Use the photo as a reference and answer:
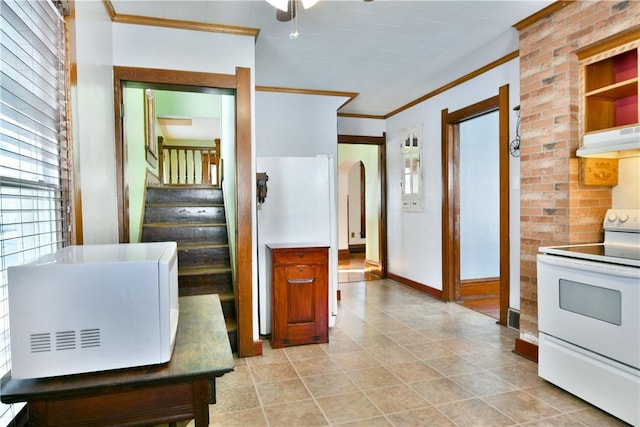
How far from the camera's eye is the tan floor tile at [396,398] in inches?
91.1

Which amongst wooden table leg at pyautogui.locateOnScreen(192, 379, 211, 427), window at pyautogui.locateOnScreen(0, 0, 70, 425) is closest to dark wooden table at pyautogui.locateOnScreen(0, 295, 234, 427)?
wooden table leg at pyautogui.locateOnScreen(192, 379, 211, 427)

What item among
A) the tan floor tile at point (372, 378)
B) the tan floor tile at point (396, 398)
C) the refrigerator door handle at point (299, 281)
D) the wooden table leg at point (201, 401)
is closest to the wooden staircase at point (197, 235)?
the refrigerator door handle at point (299, 281)

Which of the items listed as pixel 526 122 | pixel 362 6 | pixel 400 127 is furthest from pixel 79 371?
pixel 400 127

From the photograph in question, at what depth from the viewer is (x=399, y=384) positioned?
2607mm

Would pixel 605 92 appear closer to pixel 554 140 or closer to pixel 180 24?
pixel 554 140

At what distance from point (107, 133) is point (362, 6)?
79.5 inches

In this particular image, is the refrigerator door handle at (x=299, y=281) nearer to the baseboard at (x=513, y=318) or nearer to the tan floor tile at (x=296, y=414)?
the tan floor tile at (x=296, y=414)

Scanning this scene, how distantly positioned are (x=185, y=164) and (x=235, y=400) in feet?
22.5

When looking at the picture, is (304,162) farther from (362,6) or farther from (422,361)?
(422,361)

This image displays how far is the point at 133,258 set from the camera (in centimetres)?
123

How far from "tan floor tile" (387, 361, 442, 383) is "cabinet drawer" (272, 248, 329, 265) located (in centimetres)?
105

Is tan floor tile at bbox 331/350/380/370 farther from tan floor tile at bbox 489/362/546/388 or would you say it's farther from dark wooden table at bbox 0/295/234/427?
dark wooden table at bbox 0/295/234/427

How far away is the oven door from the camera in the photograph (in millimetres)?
2014

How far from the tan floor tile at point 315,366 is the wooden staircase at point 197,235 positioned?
62cm
